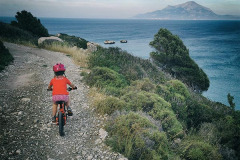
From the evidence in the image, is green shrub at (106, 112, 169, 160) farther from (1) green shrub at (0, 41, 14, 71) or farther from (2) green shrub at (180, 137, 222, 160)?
(1) green shrub at (0, 41, 14, 71)

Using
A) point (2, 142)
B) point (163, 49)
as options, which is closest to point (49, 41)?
point (163, 49)

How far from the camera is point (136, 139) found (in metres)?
4.49

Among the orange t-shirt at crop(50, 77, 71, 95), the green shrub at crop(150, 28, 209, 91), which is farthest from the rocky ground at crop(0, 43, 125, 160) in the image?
the green shrub at crop(150, 28, 209, 91)

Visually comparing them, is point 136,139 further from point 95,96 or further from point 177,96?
point 177,96

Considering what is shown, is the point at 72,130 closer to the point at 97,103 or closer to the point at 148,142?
the point at 97,103

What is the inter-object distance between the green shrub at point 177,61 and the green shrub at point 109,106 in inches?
513

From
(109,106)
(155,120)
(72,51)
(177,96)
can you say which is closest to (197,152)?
→ (155,120)

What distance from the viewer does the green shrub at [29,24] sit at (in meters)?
31.0

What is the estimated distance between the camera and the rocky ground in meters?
4.36

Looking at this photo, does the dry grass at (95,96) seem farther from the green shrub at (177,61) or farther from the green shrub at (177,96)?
the green shrub at (177,61)

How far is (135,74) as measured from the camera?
992 centimetres

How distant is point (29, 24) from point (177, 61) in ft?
86.5

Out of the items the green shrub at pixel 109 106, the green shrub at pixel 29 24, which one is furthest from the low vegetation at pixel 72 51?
the green shrub at pixel 29 24

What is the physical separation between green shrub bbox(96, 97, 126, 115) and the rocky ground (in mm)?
309
